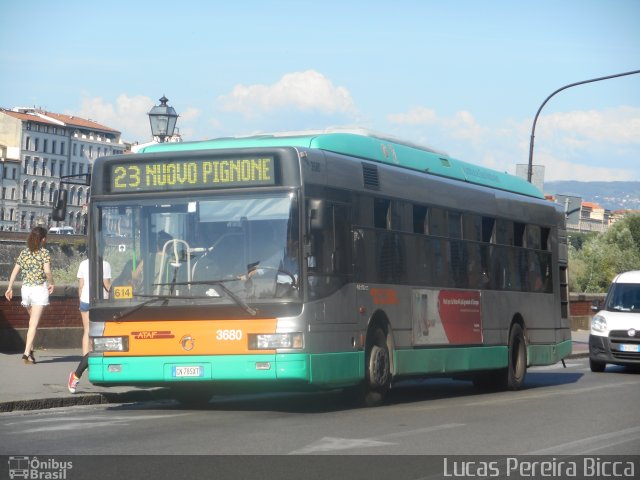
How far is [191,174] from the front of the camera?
1477 centimetres

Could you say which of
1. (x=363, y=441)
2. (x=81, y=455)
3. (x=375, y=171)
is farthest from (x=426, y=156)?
(x=81, y=455)

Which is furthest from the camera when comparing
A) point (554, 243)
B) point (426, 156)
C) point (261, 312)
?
point (554, 243)

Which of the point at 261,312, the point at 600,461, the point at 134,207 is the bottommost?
the point at 600,461

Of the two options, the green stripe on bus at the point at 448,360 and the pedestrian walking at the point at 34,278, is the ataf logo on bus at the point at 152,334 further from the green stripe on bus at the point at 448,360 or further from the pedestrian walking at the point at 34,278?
the pedestrian walking at the point at 34,278

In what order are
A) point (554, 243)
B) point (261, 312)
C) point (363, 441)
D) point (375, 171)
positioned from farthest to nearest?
1. point (554, 243)
2. point (375, 171)
3. point (261, 312)
4. point (363, 441)

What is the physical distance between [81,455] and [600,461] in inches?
159

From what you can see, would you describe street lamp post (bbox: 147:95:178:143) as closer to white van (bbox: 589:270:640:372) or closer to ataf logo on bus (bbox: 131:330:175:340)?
white van (bbox: 589:270:640:372)

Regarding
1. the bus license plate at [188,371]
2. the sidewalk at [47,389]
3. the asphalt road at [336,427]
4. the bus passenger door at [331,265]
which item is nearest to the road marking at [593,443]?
the asphalt road at [336,427]

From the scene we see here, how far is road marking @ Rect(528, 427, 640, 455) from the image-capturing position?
1099 centimetres

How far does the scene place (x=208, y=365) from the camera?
47.0 feet

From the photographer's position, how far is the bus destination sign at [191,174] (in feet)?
47.6

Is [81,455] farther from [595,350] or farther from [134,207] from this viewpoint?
[595,350]

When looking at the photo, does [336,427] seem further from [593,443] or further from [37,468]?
[37,468]

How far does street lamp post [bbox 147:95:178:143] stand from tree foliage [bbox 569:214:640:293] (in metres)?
55.3
